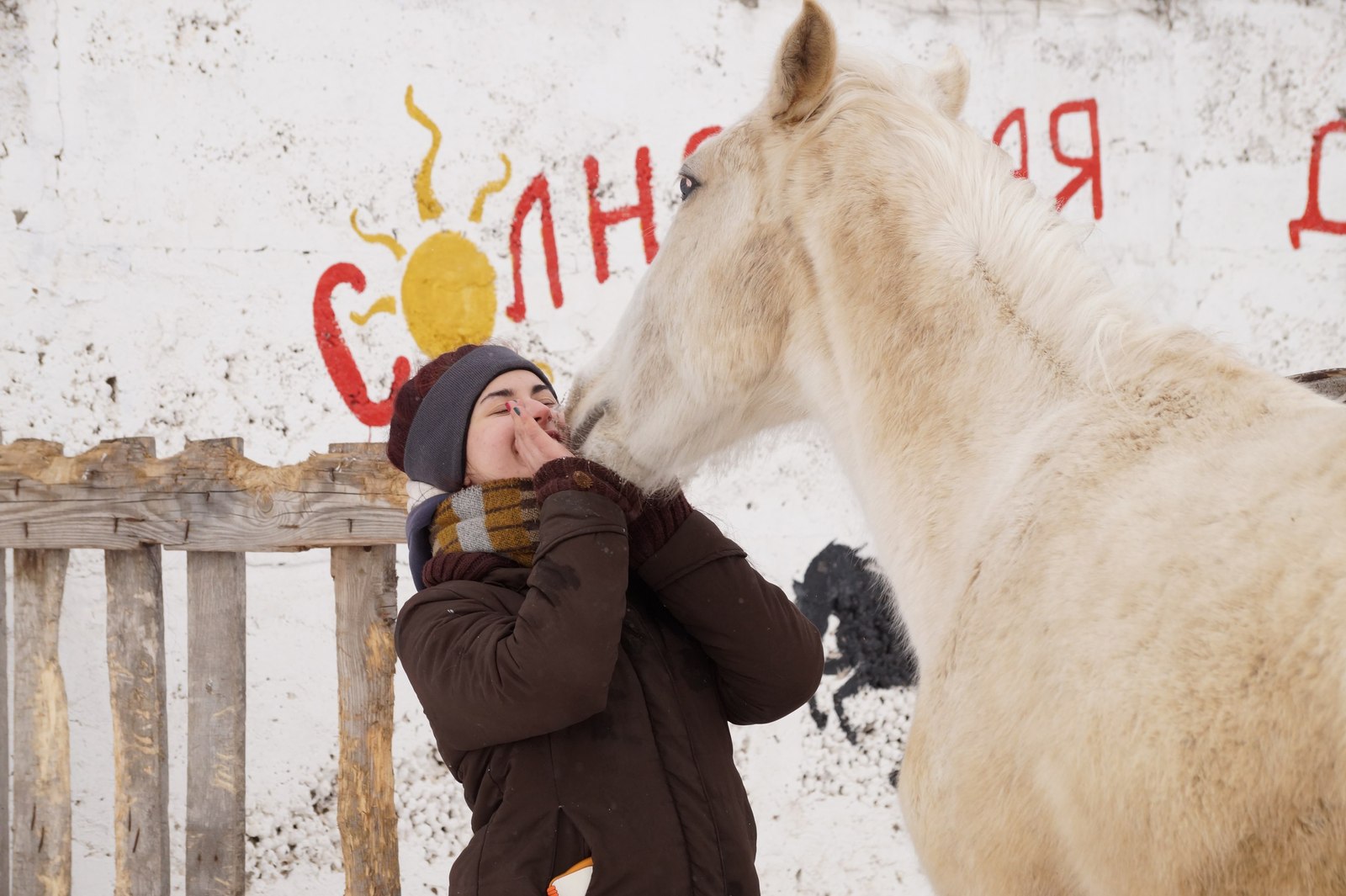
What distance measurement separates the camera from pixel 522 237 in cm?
333

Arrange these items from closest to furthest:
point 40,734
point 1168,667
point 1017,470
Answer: point 1168,667 < point 1017,470 < point 40,734

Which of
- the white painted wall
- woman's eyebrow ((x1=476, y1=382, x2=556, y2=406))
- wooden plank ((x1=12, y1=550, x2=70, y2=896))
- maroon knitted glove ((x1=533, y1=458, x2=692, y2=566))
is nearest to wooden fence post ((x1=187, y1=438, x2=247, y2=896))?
wooden plank ((x1=12, y1=550, x2=70, y2=896))

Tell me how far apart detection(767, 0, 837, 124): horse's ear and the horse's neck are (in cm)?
19

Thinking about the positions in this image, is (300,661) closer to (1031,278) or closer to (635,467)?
(635,467)

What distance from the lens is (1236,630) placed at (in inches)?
30.7

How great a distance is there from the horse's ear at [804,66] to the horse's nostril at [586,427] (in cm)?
51

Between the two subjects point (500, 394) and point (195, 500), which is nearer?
point (500, 394)

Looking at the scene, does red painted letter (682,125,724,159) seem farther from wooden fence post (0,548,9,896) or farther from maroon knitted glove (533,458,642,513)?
wooden fence post (0,548,9,896)

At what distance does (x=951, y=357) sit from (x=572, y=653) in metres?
0.59

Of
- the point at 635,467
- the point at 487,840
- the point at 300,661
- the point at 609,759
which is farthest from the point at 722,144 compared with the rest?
the point at 300,661

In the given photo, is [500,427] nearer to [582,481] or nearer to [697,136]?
[582,481]

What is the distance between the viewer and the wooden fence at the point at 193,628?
7.80 feet

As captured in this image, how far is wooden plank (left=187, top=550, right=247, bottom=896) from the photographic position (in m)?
2.46

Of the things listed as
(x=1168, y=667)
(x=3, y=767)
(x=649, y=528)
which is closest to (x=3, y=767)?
(x=3, y=767)
